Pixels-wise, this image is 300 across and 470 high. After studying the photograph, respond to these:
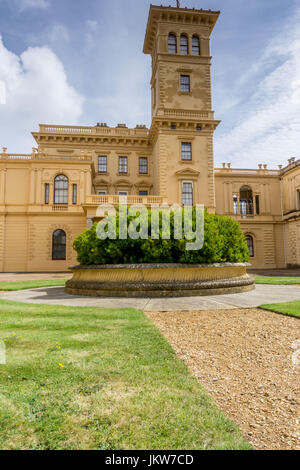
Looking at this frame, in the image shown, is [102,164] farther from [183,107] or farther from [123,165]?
[183,107]

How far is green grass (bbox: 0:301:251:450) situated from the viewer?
1.68 metres

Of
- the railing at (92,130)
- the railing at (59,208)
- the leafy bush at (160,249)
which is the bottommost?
the leafy bush at (160,249)

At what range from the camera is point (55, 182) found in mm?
26219

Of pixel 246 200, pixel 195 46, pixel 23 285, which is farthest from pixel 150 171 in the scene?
pixel 23 285

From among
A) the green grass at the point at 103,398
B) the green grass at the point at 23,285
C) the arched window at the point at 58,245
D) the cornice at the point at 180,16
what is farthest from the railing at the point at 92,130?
the green grass at the point at 103,398

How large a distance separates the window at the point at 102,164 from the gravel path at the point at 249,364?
26.4m

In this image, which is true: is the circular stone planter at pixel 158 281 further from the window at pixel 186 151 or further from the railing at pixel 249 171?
the railing at pixel 249 171

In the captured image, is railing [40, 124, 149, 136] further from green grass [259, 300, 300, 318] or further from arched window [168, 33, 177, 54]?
green grass [259, 300, 300, 318]

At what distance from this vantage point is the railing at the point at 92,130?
94.9ft

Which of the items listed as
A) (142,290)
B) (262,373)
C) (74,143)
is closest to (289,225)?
(74,143)

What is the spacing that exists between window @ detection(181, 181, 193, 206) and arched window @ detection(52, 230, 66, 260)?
1193 centimetres

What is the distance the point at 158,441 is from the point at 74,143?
3072cm

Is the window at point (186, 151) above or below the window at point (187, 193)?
above
